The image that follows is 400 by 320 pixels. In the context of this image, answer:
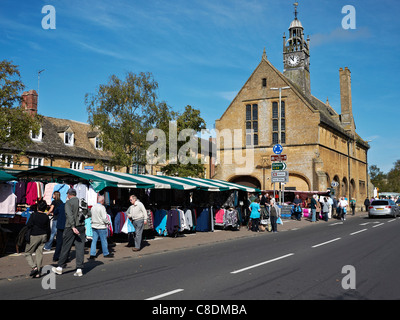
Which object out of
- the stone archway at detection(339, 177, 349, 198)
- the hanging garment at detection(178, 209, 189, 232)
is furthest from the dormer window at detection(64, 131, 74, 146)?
the stone archway at detection(339, 177, 349, 198)

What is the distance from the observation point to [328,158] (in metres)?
44.9

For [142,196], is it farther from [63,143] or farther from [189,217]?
[63,143]

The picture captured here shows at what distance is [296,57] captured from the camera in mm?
50781

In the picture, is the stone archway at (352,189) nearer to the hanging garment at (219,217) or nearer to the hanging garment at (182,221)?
the hanging garment at (219,217)

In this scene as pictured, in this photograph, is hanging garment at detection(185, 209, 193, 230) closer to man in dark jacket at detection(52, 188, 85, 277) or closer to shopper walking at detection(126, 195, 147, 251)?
shopper walking at detection(126, 195, 147, 251)

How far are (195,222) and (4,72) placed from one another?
477 inches

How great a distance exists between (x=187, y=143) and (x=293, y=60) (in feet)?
83.3

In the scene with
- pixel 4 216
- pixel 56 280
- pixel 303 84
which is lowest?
pixel 56 280

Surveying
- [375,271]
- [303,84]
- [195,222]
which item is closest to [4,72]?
[195,222]

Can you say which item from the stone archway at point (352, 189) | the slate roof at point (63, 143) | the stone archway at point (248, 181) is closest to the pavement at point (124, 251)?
the slate roof at point (63, 143)

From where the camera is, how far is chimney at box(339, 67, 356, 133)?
188 feet

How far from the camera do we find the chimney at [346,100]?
5722cm

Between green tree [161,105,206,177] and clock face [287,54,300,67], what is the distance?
75.4 ft
